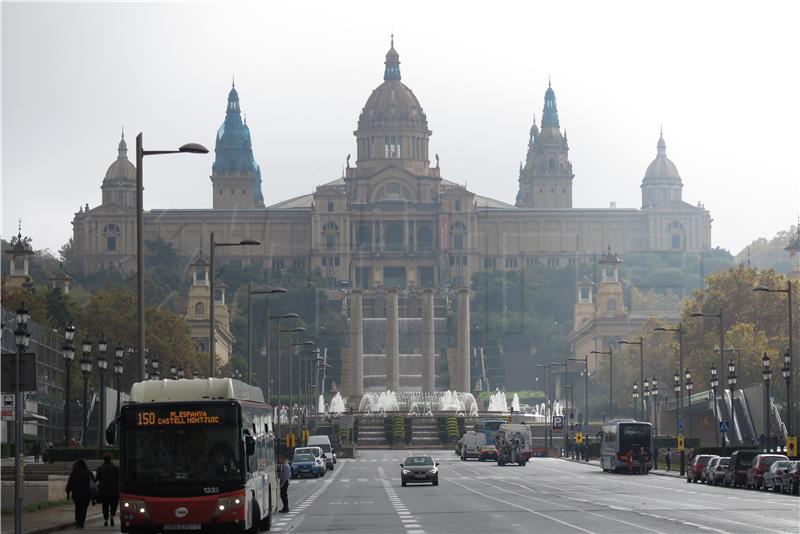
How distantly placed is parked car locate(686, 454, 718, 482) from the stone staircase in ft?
251

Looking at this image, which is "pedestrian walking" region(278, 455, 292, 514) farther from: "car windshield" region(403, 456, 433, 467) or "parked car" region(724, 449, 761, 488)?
"parked car" region(724, 449, 761, 488)

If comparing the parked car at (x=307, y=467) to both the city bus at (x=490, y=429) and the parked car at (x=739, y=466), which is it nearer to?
the parked car at (x=739, y=466)

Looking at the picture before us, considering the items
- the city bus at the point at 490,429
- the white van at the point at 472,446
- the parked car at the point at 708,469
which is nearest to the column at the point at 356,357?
the city bus at the point at 490,429

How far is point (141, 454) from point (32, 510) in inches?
561

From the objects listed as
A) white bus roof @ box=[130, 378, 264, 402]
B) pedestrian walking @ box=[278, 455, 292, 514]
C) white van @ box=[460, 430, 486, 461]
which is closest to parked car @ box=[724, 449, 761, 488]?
pedestrian walking @ box=[278, 455, 292, 514]

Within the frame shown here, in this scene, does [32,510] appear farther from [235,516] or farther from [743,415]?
[743,415]

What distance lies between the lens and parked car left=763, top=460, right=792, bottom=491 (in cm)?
5787

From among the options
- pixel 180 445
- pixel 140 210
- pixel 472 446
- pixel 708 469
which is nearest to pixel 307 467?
pixel 708 469

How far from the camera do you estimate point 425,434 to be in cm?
15312

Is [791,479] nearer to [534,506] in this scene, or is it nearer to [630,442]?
[534,506]

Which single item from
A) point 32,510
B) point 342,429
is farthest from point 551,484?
point 342,429

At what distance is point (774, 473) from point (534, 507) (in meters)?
13.5

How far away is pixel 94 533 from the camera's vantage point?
40.0 m

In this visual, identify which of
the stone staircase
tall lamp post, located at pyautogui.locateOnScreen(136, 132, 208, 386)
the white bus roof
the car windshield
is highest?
tall lamp post, located at pyautogui.locateOnScreen(136, 132, 208, 386)
